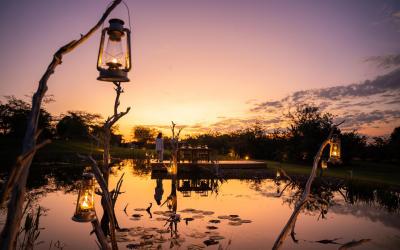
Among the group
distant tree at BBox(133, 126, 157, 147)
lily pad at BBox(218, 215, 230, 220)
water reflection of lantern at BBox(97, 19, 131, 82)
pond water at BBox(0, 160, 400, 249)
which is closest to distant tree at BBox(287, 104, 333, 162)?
pond water at BBox(0, 160, 400, 249)

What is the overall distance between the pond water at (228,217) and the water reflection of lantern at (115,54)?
297cm

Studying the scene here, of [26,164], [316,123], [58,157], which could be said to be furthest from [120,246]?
[58,157]

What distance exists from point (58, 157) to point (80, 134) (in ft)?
71.5

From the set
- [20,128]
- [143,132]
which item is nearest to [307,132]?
[20,128]

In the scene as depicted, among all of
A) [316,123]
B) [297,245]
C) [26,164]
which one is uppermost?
[316,123]

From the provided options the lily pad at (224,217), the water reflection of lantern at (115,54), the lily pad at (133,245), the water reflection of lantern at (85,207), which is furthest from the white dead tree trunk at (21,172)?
the lily pad at (224,217)

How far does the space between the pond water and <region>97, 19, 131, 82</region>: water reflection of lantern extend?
2.97 meters

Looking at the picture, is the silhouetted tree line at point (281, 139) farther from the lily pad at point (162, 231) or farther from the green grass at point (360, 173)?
the lily pad at point (162, 231)

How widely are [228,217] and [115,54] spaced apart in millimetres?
7750

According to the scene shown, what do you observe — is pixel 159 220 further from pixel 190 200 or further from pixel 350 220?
pixel 350 220

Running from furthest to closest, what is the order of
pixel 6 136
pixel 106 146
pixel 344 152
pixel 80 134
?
1. pixel 80 134
2. pixel 6 136
3. pixel 344 152
4. pixel 106 146

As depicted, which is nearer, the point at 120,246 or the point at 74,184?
the point at 120,246

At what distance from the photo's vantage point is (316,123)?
27.6 meters

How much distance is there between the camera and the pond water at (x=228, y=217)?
306 inches
